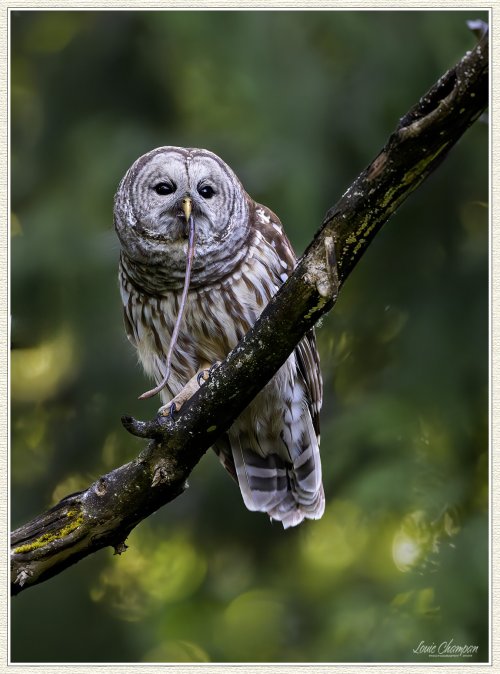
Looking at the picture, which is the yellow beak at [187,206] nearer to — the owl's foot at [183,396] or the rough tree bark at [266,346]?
the owl's foot at [183,396]

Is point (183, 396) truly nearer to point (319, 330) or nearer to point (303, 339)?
point (303, 339)

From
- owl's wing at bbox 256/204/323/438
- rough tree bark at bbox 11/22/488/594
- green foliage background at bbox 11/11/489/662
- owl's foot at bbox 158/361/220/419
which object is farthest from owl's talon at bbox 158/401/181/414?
green foliage background at bbox 11/11/489/662

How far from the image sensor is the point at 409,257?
16.4ft

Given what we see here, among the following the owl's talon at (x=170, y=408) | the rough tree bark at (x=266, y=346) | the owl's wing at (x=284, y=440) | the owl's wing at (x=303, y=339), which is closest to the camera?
the rough tree bark at (x=266, y=346)

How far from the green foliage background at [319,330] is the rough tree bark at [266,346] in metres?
2.09

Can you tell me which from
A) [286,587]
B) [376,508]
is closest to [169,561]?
[286,587]

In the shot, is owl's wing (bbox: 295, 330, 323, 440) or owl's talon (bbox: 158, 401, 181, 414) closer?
owl's talon (bbox: 158, 401, 181, 414)

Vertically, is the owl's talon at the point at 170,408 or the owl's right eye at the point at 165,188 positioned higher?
the owl's right eye at the point at 165,188

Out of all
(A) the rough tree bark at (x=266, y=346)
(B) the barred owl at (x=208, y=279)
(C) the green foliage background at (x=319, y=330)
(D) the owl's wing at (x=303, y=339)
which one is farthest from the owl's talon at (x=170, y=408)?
(C) the green foliage background at (x=319, y=330)

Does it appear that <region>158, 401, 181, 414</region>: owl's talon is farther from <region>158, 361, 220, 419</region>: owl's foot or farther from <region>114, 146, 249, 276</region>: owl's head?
<region>114, 146, 249, 276</region>: owl's head

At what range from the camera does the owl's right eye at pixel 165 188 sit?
135 inches

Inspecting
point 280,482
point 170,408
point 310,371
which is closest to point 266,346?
point 170,408

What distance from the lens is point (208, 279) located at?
338cm

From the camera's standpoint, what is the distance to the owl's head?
11.1 ft
